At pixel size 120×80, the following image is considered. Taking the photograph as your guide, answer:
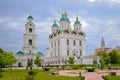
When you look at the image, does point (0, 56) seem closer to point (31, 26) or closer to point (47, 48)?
point (31, 26)

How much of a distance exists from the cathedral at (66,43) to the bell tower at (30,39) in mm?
8426

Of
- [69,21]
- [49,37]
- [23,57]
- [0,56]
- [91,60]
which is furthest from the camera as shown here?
[49,37]

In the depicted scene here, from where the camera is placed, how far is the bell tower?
88.7 metres

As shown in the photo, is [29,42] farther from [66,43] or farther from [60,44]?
[66,43]

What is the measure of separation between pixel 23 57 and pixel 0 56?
44764 mm

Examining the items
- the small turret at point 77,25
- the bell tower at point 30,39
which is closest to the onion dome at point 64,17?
the small turret at point 77,25

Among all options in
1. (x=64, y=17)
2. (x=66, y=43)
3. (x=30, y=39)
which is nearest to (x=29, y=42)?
(x=30, y=39)

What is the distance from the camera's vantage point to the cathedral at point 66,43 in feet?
273

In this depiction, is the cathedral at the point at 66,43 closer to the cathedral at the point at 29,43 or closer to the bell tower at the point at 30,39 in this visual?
the cathedral at the point at 29,43

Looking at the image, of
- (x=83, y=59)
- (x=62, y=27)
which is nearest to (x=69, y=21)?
(x=62, y=27)

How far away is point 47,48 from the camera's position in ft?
350

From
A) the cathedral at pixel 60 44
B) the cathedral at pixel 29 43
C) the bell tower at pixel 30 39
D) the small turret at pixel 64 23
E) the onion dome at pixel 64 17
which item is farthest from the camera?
the onion dome at pixel 64 17

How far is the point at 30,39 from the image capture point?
89625 mm

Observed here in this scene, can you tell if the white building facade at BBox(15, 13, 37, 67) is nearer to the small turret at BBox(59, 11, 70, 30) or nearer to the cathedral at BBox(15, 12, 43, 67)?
the cathedral at BBox(15, 12, 43, 67)
